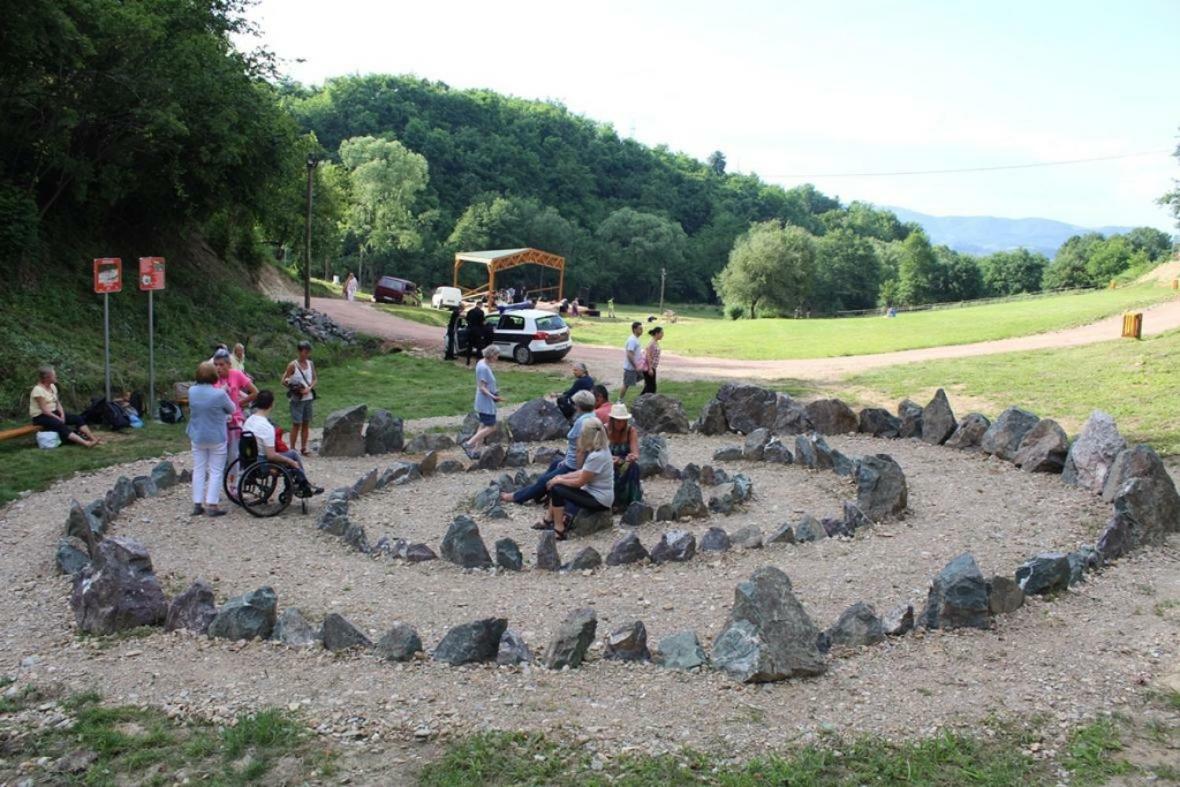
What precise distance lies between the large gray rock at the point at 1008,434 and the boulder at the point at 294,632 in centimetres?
1168

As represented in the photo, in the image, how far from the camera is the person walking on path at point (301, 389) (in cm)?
1606

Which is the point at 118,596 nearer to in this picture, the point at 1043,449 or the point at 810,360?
the point at 1043,449

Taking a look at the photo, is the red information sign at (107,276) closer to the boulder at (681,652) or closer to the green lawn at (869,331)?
the boulder at (681,652)

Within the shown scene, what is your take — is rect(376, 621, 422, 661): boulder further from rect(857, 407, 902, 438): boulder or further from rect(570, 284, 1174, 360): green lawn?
rect(570, 284, 1174, 360): green lawn

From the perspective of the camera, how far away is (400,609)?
9414 mm

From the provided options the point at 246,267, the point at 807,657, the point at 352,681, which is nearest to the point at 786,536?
the point at 807,657

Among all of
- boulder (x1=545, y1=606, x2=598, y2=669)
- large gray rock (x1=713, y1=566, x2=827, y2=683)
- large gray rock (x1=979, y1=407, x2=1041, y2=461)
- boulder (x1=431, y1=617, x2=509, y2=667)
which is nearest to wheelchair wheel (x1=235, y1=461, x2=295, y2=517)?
boulder (x1=431, y1=617, x2=509, y2=667)

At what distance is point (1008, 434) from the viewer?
15961 mm

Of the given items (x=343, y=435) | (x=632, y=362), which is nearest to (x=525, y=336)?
(x=632, y=362)

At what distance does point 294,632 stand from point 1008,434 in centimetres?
1213

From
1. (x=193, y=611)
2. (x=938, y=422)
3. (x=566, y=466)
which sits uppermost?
(x=938, y=422)

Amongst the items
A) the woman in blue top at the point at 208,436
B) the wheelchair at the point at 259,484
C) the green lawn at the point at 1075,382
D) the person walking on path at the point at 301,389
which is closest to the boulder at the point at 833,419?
the green lawn at the point at 1075,382

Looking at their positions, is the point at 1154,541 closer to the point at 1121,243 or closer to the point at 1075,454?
the point at 1075,454

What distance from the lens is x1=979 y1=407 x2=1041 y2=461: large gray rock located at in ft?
52.0
